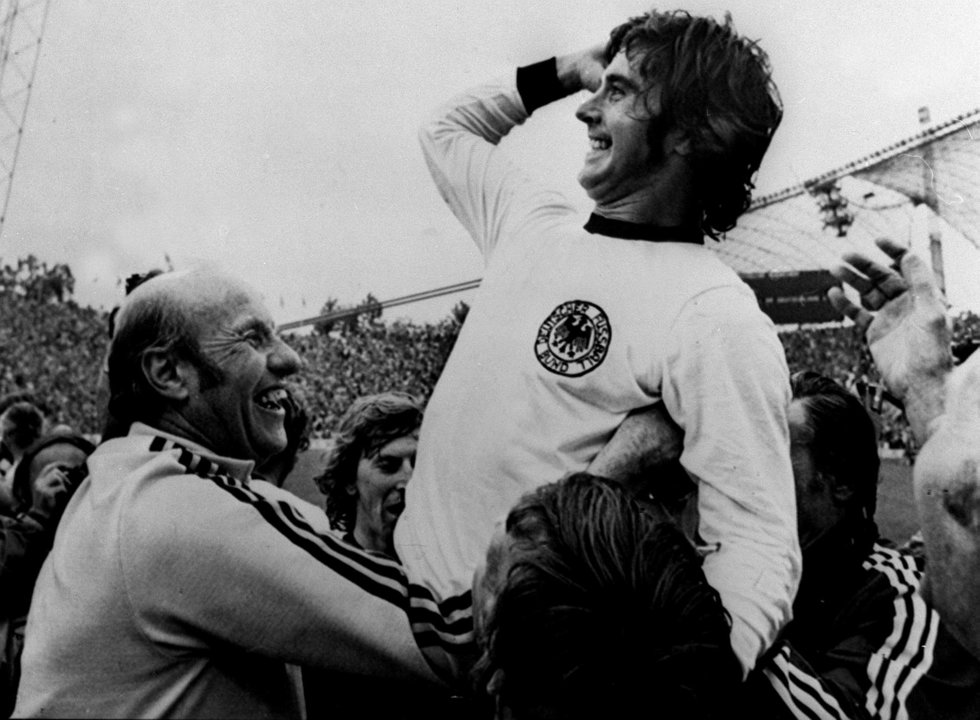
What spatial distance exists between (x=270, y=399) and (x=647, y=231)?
2.08 ft

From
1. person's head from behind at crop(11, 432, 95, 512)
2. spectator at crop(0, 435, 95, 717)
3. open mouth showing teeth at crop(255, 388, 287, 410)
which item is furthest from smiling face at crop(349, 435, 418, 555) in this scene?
person's head from behind at crop(11, 432, 95, 512)

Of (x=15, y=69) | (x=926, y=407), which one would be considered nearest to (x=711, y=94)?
(x=926, y=407)

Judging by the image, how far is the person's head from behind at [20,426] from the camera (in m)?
2.92

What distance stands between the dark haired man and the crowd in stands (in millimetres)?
157

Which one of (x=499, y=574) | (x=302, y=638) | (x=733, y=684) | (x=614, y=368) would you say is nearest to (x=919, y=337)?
(x=614, y=368)

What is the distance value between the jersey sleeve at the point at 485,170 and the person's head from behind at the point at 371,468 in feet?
1.23

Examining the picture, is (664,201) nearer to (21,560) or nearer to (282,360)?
(282,360)

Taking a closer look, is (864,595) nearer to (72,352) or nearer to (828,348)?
(828,348)

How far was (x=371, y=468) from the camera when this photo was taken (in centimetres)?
215

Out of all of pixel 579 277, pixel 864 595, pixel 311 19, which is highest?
pixel 311 19

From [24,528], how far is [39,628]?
2.69ft

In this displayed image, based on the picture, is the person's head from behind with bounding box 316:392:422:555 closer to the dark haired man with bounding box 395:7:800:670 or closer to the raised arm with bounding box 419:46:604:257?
the dark haired man with bounding box 395:7:800:670

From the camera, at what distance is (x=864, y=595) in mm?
1817

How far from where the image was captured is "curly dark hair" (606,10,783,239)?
1719mm
